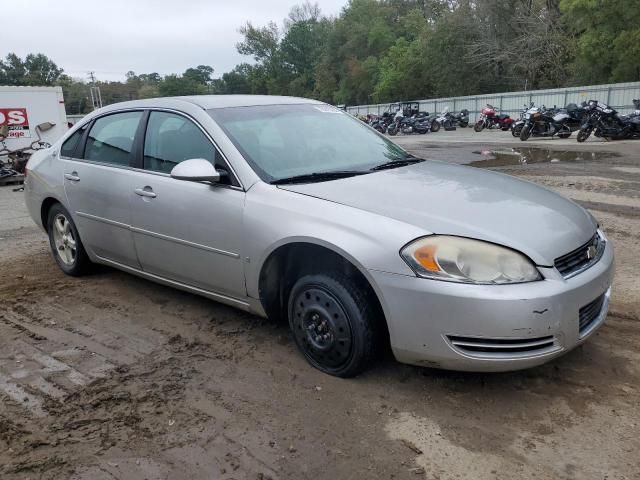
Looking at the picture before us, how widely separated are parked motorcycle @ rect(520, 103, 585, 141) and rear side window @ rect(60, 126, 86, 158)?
54.0 ft

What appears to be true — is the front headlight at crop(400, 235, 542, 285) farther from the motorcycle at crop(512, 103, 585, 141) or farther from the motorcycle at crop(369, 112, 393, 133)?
the motorcycle at crop(369, 112, 393, 133)

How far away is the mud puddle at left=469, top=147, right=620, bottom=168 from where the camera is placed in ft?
40.8

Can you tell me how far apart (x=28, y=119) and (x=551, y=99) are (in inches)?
1034

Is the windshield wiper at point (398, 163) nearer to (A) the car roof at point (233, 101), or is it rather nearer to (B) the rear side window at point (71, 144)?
(A) the car roof at point (233, 101)

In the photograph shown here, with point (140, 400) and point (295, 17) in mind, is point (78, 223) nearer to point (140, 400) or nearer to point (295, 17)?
point (140, 400)

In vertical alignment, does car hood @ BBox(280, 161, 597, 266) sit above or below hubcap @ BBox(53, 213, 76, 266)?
above

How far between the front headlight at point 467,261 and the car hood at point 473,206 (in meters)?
0.04

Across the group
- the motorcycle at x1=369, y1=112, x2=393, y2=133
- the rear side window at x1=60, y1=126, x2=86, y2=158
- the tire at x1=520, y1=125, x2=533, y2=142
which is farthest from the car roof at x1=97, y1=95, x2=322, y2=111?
the motorcycle at x1=369, y1=112, x2=393, y2=133

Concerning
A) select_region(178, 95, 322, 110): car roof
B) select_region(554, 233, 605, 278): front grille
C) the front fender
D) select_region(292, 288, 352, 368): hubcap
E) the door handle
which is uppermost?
select_region(178, 95, 322, 110): car roof

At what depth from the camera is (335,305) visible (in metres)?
3.04

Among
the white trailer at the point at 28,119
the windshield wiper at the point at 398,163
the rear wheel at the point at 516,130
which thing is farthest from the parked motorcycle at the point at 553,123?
the windshield wiper at the point at 398,163

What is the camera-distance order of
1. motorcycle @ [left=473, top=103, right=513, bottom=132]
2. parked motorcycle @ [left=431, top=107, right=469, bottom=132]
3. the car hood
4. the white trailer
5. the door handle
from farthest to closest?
1. parked motorcycle @ [left=431, top=107, right=469, bottom=132]
2. motorcycle @ [left=473, top=103, right=513, bottom=132]
3. the white trailer
4. the door handle
5. the car hood

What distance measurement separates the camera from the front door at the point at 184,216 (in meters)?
3.51

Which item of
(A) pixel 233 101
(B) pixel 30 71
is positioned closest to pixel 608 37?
(A) pixel 233 101
